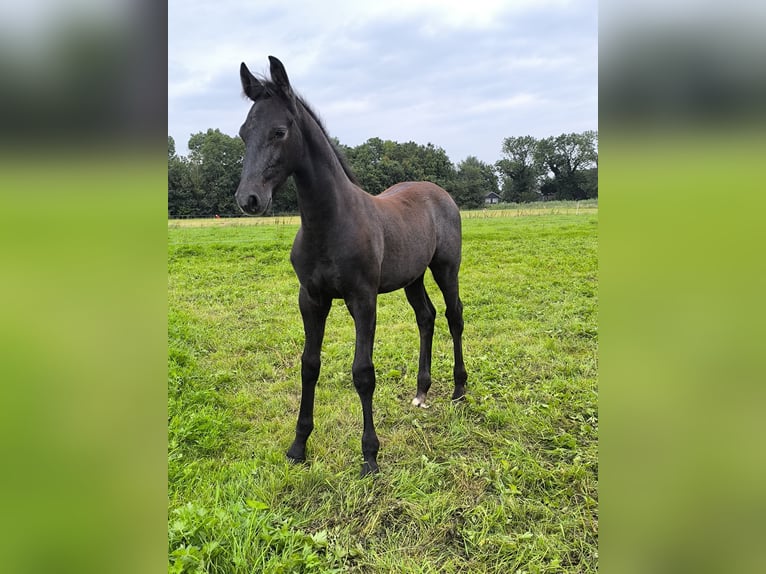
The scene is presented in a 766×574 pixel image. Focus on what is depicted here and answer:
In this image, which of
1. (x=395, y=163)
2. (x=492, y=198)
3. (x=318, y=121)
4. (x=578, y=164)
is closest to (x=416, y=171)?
(x=395, y=163)

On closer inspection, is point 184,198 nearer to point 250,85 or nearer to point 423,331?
point 423,331

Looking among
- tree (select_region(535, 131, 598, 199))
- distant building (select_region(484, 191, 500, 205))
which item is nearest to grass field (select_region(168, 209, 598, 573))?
tree (select_region(535, 131, 598, 199))

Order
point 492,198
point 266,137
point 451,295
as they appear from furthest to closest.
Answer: point 492,198
point 451,295
point 266,137

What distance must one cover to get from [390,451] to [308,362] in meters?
0.96

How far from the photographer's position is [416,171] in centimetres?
3102

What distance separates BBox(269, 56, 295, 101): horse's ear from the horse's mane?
0.12ft

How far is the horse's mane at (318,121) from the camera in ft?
8.80
